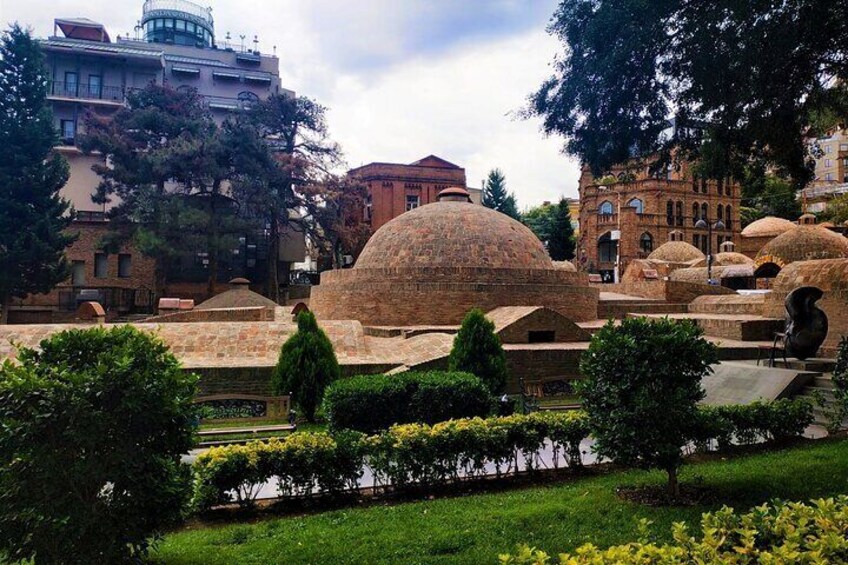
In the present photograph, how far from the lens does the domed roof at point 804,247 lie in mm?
32344

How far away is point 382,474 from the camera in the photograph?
22.2ft

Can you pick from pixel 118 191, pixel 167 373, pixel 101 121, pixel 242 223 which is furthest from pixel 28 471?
pixel 101 121

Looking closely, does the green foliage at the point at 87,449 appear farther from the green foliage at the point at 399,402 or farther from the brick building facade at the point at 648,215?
the brick building facade at the point at 648,215

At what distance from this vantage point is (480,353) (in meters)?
11.7

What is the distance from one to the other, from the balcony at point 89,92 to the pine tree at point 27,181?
31.8ft

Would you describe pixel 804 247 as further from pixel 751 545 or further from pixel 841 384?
pixel 751 545

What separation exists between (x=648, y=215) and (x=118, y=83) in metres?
38.0

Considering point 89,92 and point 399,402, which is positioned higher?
point 89,92

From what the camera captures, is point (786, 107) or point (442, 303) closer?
point (786, 107)

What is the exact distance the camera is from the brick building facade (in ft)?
144

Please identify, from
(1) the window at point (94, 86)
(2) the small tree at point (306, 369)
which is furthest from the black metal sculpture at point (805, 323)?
(1) the window at point (94, 86)

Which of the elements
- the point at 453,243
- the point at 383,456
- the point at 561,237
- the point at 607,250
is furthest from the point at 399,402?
the point at 561,237

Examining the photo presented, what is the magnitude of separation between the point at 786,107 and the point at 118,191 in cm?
2715

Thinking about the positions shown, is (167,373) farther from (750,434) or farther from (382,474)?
(750,434)
